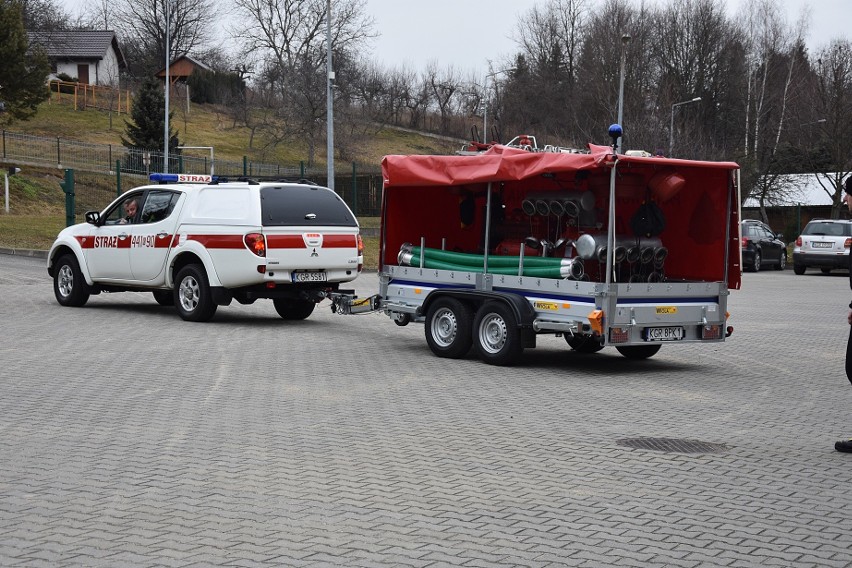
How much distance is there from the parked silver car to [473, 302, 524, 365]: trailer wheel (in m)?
26.4

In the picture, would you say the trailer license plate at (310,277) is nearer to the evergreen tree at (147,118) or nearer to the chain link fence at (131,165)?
the chain link fence at (131,165)

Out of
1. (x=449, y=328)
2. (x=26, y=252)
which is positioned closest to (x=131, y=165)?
(x=26, y=252)

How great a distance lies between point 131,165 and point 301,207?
29.3 metres

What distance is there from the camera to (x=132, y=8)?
93062 millimetres

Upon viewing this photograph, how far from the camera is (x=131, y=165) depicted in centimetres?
4422

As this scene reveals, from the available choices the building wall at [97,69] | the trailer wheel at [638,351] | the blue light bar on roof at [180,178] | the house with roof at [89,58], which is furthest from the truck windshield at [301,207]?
the building wall at [97,69]

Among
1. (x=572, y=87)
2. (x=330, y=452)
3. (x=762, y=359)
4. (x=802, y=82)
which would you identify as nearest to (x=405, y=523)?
(x=330, y=452)

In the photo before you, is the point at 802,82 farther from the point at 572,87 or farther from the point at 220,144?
the point at 220,144

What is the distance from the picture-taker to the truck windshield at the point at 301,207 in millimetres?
16391

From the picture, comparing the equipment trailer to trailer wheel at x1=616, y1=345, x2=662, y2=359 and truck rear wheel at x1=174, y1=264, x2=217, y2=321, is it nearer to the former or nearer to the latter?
trailer wheel at x1=616, y1=345, x2=662, y2=359

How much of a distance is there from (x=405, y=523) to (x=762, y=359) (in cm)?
894

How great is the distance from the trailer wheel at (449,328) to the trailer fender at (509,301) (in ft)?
0.29

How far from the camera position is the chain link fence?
144 ft

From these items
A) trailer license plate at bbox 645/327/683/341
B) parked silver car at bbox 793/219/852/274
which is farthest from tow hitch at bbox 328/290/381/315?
→ parked silver car at bbox 793/219/852/274
